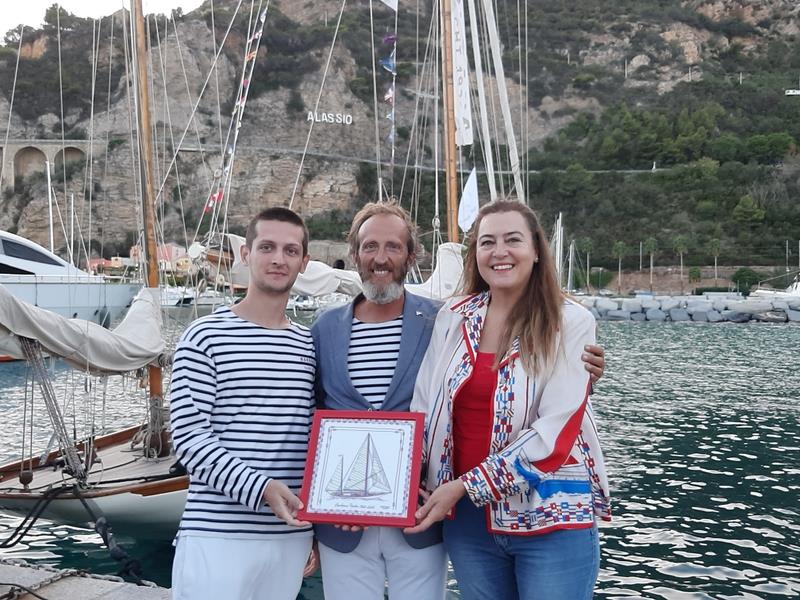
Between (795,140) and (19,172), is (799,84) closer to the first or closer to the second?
(795,140)

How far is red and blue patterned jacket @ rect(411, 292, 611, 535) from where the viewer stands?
2461 mm

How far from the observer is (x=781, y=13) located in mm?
113688

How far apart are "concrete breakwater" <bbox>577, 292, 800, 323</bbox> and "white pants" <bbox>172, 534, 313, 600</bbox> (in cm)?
4270

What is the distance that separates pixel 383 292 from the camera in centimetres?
285

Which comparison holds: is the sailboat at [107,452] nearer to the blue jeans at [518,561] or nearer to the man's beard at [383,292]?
the man's beard at [383,292]

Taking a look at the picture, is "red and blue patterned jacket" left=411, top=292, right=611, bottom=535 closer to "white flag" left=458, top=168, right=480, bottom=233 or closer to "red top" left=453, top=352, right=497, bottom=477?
"red top" left=453, top=352, right=497, bottom=477

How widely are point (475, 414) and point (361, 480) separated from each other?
0.46 metres

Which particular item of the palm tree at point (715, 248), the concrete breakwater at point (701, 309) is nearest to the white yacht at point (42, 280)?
the concrete breakwater at point (701, 309)

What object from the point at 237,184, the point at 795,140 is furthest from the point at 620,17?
the point at 237,184

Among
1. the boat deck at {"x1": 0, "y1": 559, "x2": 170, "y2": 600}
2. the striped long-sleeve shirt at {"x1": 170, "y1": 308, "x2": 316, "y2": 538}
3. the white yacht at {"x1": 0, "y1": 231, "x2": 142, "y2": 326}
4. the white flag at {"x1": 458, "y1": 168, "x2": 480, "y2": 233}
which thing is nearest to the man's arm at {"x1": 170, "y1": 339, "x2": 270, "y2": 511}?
the striped long-sleeve shirt at {"x1": 170, "y1": 308, "x2": 316, "y2": 538}

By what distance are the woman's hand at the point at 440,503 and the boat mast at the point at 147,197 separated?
232 inches

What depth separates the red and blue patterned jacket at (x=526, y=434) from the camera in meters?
2.46

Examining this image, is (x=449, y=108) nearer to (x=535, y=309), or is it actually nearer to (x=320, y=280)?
(x=320, y=280)

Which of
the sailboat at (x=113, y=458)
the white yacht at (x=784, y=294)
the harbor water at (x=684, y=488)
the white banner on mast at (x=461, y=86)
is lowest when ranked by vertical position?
the harbor water at (x=684, y=488)
